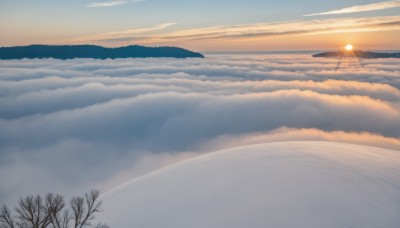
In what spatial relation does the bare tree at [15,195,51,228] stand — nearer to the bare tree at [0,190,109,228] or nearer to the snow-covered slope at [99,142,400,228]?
the bare tree at [0,190,109,228]

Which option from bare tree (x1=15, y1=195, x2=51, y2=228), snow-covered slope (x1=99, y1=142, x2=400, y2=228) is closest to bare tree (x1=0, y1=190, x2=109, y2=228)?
bare tree (x1=15, y1=195, x2=51, y2=228)

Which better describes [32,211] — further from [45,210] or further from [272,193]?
[272,193]

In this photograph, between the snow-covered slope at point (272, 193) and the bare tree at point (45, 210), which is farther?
the snow-covered slope at point (272, 193)

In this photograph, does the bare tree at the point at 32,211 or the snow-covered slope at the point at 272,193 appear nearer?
the bare tree at the point at 32,211

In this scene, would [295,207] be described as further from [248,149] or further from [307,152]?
[248,149]

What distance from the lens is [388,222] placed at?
2650 cm

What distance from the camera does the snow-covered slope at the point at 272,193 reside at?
1109 inches

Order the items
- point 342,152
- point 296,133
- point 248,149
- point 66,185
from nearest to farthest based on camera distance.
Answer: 1. point 342,152
2. point 248,149
3. point 66,185
4. point 296,133

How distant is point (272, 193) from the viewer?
32.7m

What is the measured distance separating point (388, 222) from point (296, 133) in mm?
179021

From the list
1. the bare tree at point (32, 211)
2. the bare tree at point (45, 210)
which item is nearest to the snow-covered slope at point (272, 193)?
the bare tree at point (45, 210)

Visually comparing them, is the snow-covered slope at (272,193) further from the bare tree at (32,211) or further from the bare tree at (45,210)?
the bare tree at (32,211)

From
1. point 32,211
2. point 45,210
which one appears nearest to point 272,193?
point 45,210

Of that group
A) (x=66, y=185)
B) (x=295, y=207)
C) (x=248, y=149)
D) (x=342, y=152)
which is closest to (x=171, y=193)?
(x=295, y=207)
